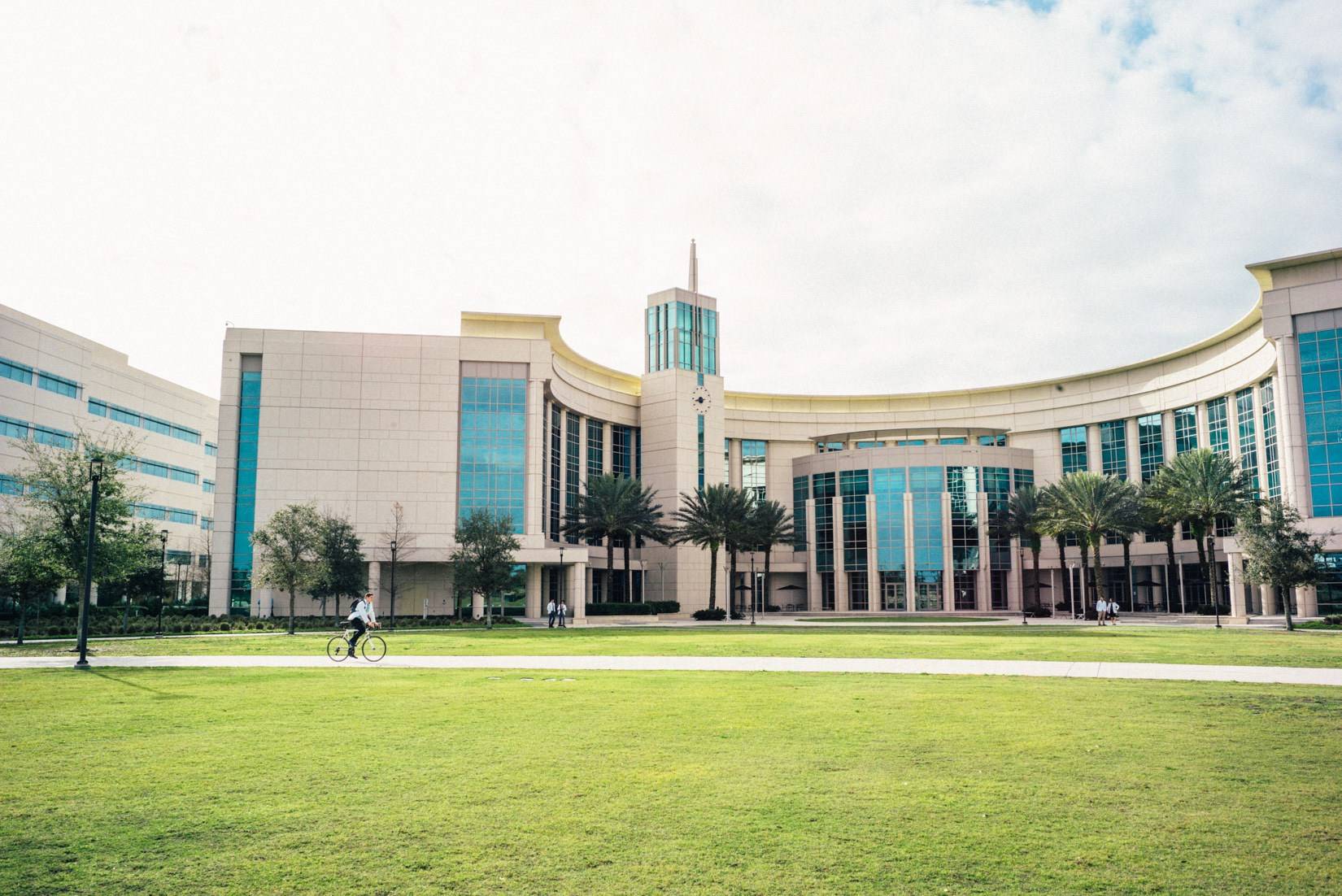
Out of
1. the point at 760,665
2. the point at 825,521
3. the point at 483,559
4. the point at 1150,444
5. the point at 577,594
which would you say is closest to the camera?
the point at 760,665

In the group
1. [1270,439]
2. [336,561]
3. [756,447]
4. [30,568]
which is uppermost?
[756,447]

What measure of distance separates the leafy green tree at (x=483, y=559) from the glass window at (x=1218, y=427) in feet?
190

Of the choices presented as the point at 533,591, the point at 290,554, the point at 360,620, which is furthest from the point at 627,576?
the point at 360,620

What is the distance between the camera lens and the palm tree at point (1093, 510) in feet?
226

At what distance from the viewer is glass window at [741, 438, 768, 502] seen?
330ft

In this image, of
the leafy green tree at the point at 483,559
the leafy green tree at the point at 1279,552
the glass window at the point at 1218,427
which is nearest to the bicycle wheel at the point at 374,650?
the leafy green tree at the point at 483,559

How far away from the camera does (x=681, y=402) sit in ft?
287

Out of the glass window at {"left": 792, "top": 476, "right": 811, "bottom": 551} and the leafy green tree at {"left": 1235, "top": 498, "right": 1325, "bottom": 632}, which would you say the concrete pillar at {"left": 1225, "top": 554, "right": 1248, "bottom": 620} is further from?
the glass window at {"left": 792, "top": 476, "right": 811, "bottom": 551}

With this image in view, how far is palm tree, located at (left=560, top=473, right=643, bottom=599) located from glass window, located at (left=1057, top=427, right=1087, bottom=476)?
47.4 metres

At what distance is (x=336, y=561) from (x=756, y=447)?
56.3 meters

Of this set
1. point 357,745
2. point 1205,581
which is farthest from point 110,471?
point 1205,581

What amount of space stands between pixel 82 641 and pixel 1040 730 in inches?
903

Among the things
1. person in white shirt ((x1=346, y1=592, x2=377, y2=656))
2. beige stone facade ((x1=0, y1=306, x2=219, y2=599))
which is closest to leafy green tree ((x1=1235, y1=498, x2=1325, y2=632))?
person in white shirt ((x1=346, y1=592, x2=377, y2=656))

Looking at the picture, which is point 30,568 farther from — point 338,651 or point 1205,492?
point 1205,492
